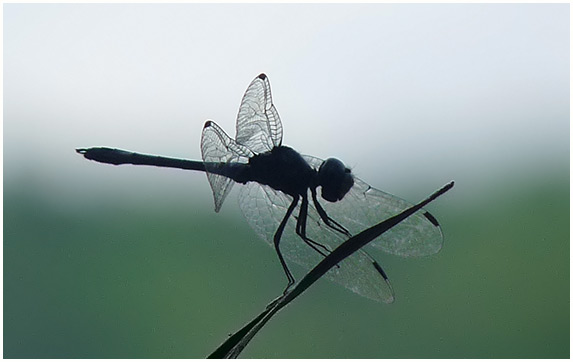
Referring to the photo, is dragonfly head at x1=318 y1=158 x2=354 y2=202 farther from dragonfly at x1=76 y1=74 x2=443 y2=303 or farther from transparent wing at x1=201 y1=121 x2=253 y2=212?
transparent wing at x1=201 y1=121 x2=253 y2=212

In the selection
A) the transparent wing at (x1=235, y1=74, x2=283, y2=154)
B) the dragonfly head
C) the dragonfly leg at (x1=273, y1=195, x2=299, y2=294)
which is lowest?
the dragonfly leg at (x1=273, y1=195, x2=299, y2=294)

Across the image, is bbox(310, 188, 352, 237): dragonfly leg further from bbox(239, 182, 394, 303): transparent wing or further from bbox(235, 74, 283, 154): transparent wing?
bbox(235, 74, 283, 154): transparent wing

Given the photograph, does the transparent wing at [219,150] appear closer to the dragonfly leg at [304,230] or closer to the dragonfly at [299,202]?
the dragonfly at [299,202]

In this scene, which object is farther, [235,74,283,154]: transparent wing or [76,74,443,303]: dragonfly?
[235,74,283,154]: transparent wing

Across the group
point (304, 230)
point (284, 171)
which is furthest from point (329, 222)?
point (284, 171)

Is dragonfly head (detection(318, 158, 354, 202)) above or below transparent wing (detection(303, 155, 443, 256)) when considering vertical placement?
above

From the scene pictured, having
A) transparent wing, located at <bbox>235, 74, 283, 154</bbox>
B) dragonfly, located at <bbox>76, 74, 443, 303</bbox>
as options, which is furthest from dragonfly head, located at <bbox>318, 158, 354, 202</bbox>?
transparent wing, located at <bbox>235, 74, 283, 154</bbox>

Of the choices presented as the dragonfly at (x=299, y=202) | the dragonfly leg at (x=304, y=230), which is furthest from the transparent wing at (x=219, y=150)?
the dragonfly leg at (x=304, y=230)

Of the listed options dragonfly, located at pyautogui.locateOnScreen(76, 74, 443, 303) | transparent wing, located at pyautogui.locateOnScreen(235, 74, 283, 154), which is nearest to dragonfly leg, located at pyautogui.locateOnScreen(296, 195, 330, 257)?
dragonfly, located at pyautogui.locateOnScreen(76, 74, 443, 303)
